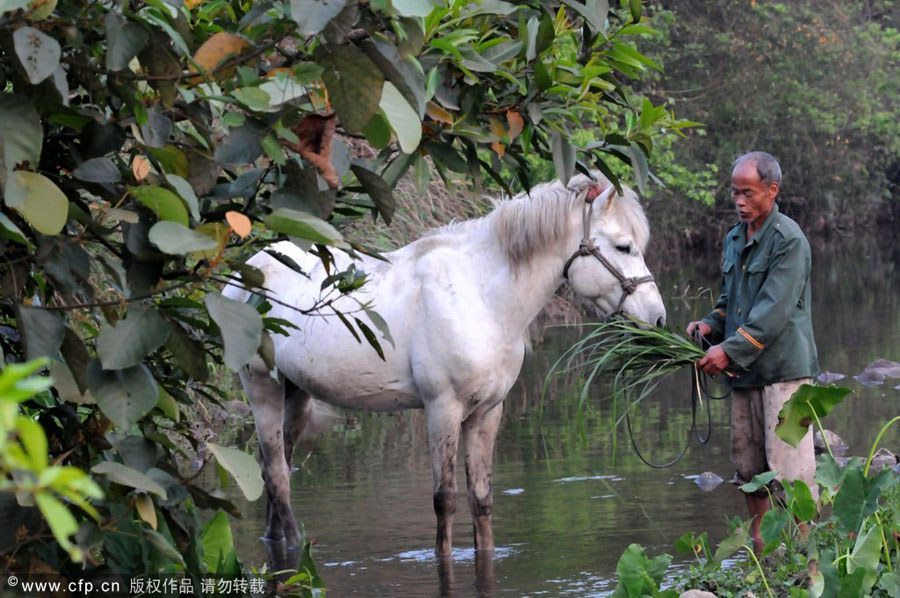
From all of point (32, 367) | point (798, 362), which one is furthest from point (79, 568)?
point (798, 362)

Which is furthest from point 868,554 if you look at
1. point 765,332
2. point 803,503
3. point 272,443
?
point 272,443

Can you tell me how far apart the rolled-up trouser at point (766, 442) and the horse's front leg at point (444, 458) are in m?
1.45

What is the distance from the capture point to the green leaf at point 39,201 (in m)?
2.61

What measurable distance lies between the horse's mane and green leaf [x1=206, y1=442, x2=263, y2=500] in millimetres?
4142

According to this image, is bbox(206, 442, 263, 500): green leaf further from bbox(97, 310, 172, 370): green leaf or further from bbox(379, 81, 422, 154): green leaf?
bbox(379, 81, 422, 154): green leaf

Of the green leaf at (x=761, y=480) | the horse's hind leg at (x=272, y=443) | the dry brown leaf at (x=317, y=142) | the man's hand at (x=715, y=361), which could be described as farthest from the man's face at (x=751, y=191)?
the dry brown leaf at (x=317, y=142)

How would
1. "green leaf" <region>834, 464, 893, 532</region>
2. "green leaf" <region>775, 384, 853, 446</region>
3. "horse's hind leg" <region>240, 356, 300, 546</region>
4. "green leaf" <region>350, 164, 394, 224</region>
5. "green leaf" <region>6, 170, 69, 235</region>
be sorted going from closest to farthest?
"green leaf" <region>6, 170, 69, 235</region>
"green leaf" <region>350, 164, 394, 224</region>
"green leaf" <region>834, 464, 893, 532</region>
"green leaf" <region>775, 384, 853, 446</region>
"horse's hind leg" <region>240, 356, 300, 546</region>

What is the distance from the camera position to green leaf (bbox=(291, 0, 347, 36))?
2.55 meters

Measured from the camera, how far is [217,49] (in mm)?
2818

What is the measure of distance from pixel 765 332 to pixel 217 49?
366cm

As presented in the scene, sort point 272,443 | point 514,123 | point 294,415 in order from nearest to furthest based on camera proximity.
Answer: point 514,123, point 272,443, point 294,415

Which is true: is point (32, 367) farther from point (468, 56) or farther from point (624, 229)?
point (624, 229)

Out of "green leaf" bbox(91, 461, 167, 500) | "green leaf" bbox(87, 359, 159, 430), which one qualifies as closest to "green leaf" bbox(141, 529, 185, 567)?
"green leaf" bbox(91, 461, 167, 500)

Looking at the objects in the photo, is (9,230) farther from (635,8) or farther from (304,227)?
(635,8)
